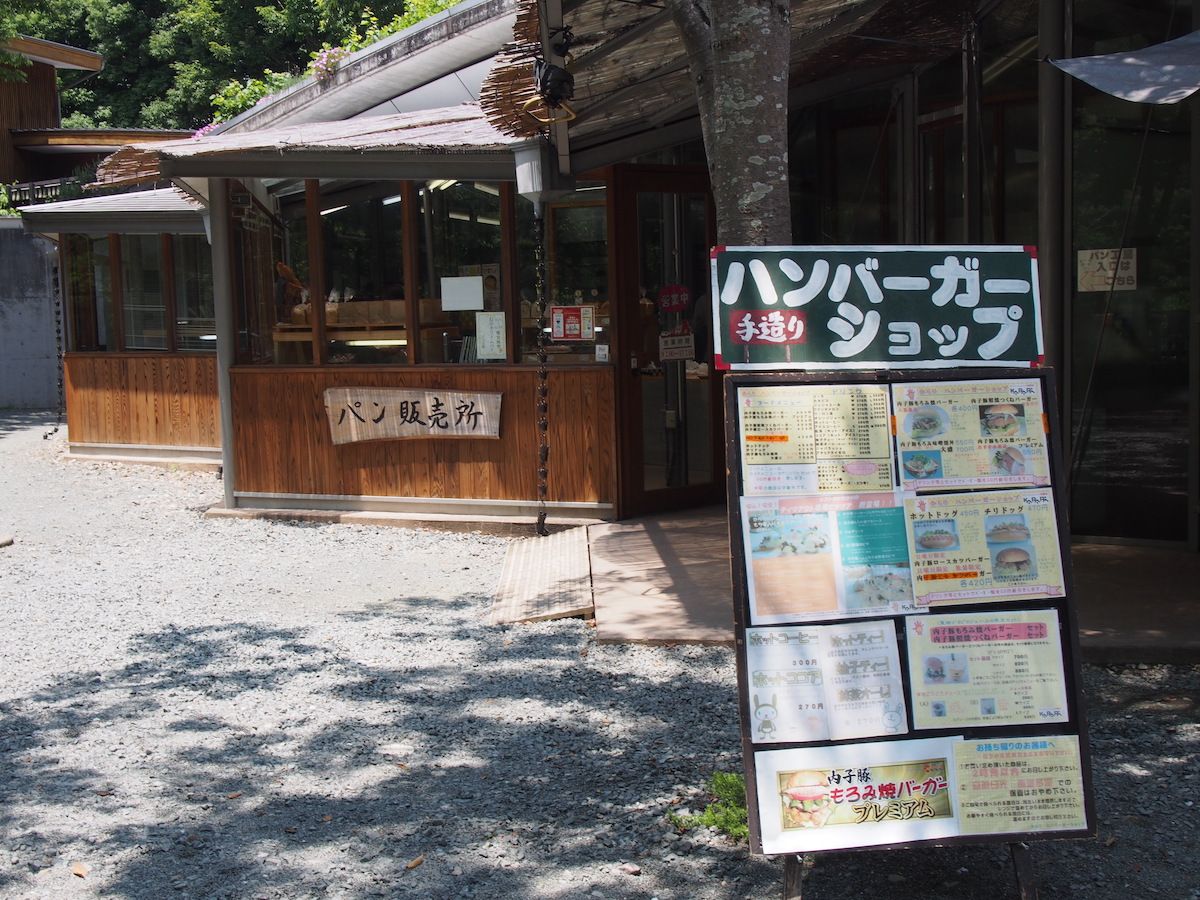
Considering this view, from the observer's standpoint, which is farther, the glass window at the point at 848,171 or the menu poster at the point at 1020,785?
the glass window at the point at 848,171

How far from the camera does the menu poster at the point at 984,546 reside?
11.1 ft

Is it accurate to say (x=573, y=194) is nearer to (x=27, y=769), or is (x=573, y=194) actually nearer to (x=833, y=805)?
(x=27, y=769)

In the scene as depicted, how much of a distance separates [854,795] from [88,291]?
13296 millimetres

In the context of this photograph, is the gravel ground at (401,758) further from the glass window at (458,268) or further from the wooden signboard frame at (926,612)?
the glass window at (458,268)

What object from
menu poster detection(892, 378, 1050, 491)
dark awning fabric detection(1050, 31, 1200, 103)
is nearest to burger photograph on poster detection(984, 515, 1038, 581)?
menu poster detection(892, 378, 1050, 491)

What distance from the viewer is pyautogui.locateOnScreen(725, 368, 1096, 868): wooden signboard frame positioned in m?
3.30

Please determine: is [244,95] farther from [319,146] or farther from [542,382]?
[542,382]

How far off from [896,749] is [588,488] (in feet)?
19.1

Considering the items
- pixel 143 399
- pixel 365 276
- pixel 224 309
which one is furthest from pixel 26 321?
pixel 365 276

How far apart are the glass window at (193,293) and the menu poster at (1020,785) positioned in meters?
12.0

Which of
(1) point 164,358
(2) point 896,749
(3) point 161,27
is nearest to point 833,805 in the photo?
(2) point 896,749

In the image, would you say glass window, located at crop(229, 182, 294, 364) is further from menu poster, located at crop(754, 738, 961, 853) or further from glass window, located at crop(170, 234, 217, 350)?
menu poster, located at crop(754, 738, 961, 853)

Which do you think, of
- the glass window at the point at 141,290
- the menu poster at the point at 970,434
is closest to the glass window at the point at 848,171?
the menu poster at the point at 970,434

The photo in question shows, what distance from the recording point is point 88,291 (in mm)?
14461
